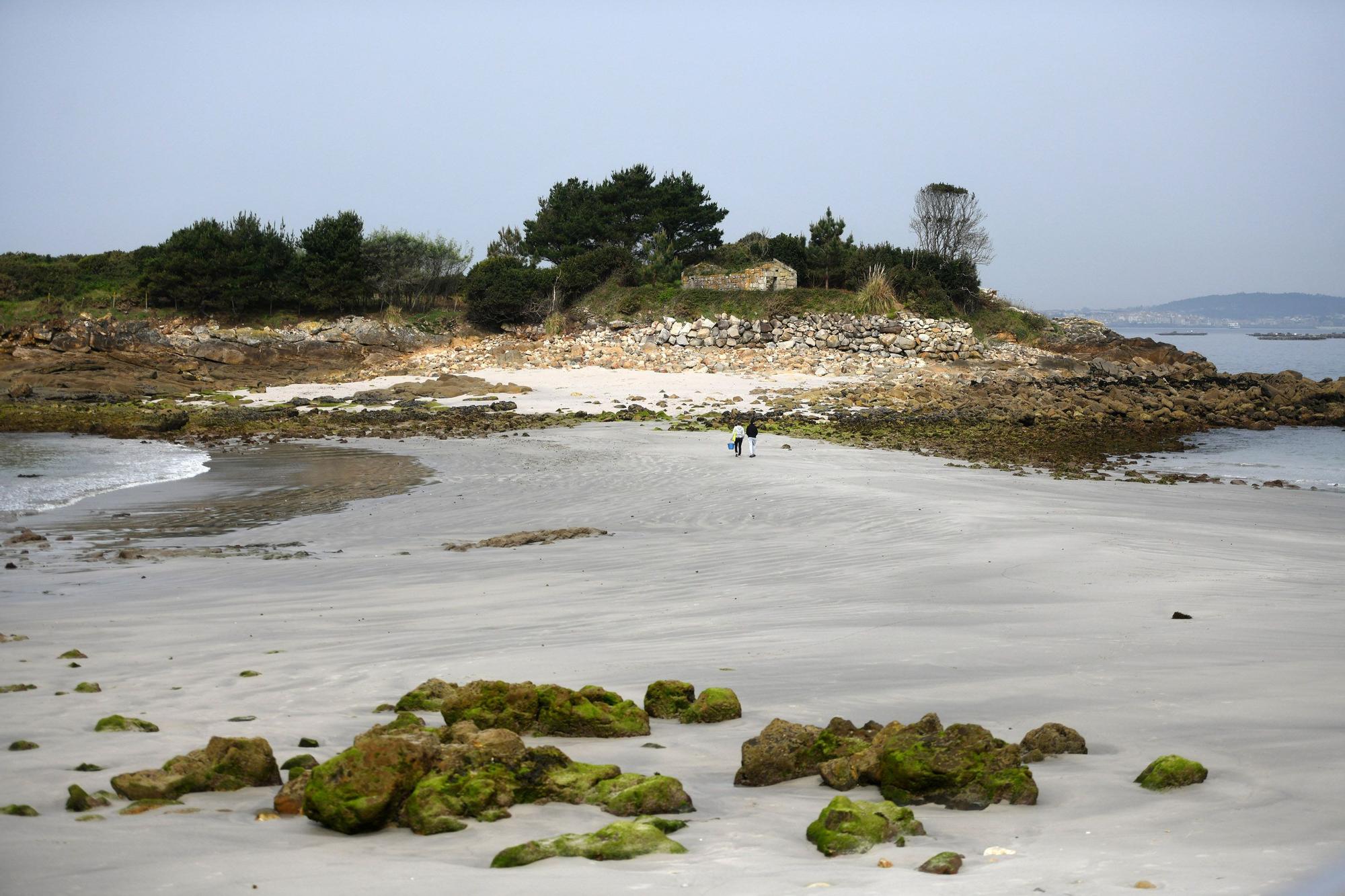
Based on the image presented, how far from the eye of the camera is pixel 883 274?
1731 inches

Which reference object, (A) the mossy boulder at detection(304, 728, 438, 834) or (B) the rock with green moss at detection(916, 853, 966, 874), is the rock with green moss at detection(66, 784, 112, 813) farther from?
(B) the rock with green moss at detection(916, 853, 966, 874)

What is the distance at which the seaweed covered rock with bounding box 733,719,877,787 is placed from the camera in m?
3.81

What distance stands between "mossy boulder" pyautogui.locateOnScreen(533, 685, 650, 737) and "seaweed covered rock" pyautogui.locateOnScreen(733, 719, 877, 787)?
0.63 m

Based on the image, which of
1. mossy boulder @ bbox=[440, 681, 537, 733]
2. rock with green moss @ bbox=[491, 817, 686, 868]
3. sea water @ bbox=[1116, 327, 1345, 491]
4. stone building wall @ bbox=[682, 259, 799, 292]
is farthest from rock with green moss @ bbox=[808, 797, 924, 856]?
stone building wall @ bbox=[682, 259, 799, 292]

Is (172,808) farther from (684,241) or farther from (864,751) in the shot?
(684,241)

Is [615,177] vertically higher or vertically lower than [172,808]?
higher

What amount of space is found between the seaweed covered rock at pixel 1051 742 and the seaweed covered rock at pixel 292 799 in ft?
8.83

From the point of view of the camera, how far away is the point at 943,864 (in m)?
2.81

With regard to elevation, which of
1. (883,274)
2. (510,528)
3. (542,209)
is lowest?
(510,528)

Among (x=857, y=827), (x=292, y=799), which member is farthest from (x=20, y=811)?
(x=857, y=827)

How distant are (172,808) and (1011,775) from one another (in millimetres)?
2876

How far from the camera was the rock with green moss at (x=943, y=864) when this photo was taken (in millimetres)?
2801

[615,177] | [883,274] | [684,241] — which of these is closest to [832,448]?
[883,274]

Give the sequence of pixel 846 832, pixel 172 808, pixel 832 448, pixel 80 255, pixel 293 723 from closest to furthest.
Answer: pixel 846 832 → pixel 172 808 → pixel 293 723 → pixel 832 448 → pixel 80 255
